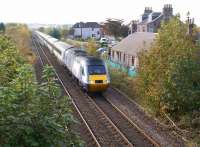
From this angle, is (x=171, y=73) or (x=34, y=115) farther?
(x=171, y=73)

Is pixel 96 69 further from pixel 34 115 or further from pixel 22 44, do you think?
pixel 22 44

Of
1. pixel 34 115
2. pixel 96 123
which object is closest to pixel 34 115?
pixel 34 115

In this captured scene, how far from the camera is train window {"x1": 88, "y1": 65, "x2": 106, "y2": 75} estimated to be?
2608cm

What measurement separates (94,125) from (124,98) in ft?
23.8

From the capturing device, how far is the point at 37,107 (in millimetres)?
6867

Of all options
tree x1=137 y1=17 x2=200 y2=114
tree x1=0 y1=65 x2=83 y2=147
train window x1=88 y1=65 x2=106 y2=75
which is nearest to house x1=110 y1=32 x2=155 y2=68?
train window x1=88 y1=65 x2=106 y2=75

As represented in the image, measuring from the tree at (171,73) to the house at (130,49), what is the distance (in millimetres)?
16651

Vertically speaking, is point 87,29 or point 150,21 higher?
point 150,21

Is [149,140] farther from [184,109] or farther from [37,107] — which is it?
[37,107]

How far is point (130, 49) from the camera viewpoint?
43000mm

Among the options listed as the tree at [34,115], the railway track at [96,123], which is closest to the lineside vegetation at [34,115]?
the tree at [34,115]

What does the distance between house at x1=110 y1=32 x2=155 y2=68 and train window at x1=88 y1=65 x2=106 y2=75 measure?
41.8 ft

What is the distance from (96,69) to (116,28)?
60337mm

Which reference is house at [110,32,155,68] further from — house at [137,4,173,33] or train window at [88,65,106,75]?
house at [137,4,173,33]
